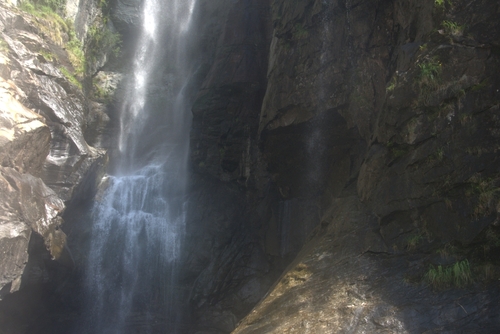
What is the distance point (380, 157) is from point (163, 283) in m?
12.0

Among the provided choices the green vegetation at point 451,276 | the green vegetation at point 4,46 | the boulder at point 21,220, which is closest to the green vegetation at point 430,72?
the green vegetation at point 451,276

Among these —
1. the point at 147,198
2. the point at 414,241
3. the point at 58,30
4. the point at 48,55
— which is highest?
the point at 58,30

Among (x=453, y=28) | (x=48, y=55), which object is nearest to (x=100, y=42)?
(x=48, y=55)

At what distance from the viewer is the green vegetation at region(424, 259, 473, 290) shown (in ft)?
19.2

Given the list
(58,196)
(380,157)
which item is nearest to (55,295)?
(58,196)

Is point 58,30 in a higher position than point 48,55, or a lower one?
higher

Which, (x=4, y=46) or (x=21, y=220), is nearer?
(x=21, y=220)

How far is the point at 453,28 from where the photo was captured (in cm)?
740

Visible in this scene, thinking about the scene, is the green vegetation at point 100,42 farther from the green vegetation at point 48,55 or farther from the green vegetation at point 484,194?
the green vegetation at point 484,194

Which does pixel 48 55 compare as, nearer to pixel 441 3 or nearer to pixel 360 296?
pixel 441 3

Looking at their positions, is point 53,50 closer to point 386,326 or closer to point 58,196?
point 58,196

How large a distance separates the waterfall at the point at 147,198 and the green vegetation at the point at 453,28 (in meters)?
13.7

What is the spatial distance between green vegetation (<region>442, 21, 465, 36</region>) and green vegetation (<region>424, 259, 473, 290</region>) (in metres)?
4.06

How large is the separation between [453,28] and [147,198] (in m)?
15.6
